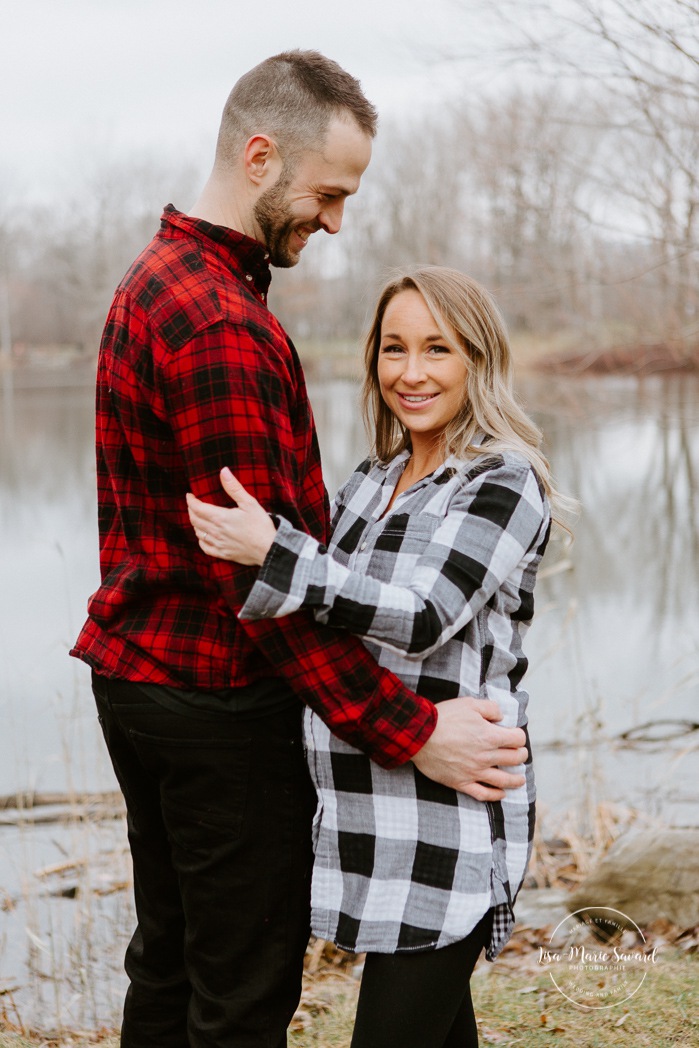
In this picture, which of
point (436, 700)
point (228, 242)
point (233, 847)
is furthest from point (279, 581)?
point (228, 242)

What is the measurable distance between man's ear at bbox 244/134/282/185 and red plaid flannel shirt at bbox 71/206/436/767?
114 mm

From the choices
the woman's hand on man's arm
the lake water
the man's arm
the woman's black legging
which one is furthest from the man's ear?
the lake water

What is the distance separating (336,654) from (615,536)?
9.24 meters

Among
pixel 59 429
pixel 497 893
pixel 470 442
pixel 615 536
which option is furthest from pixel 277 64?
pixel 59 429

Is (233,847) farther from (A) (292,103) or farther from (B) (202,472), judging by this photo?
(A) (292,103)

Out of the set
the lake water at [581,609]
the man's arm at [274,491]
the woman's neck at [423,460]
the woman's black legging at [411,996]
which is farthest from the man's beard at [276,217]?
the lake water at [581,609]

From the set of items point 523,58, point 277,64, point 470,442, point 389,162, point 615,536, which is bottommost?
point 615,536

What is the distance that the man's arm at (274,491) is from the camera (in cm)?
169

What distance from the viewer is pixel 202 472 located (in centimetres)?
171

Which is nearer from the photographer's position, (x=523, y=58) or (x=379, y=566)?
(x=379, y=566)

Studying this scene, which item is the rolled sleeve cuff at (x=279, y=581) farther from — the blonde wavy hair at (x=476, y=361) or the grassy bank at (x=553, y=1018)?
the grassy bank at (x=553, y=1018)

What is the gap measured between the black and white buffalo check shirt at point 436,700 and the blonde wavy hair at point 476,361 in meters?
0.07

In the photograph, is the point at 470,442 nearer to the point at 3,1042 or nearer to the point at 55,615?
the point at 3,1042

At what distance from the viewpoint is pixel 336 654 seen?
5.69ft
